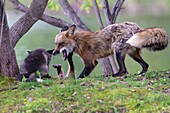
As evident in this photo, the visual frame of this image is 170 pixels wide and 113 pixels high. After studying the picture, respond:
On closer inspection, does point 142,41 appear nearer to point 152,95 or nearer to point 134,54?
point 134,54

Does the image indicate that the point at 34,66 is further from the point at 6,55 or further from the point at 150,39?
the point at 150,39

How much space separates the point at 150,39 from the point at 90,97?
2.37m

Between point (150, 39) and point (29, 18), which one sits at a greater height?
point (29, 18)

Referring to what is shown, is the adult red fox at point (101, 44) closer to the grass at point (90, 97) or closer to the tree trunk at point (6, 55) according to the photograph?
the tree trunk at point (6, 55)

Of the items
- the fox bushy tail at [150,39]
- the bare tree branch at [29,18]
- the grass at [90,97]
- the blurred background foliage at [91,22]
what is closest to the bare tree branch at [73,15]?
the blurred background foliage at [91,22]

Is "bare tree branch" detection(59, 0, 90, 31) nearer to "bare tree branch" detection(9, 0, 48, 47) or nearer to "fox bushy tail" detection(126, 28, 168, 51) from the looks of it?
"bare tree branch" detection(9, 0, 48, 47)

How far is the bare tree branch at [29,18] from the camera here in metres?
7.81

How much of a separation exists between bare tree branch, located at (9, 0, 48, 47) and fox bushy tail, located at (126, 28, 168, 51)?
1.79 meters

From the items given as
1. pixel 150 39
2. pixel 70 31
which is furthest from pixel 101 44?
pixel 150 39

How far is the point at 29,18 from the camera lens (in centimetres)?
808

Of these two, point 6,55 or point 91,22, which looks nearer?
point 6,55

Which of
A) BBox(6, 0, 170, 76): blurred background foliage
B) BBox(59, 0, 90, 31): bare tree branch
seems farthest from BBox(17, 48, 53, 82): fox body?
BBox(59, 0, 90, 31): bare tree branch

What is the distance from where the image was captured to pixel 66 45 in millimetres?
7887

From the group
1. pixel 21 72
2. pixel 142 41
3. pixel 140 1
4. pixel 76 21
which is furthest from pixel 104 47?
pixel 140 1
